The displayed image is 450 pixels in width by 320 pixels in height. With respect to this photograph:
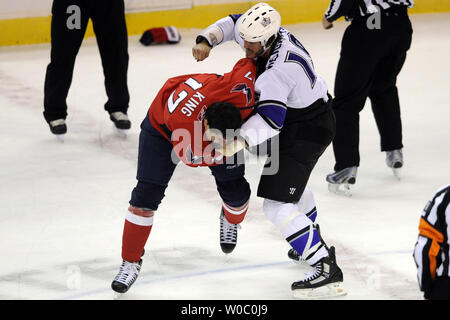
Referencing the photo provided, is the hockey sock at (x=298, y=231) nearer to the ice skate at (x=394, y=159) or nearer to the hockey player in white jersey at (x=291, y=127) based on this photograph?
the hockey player in white jersey at (x=291, y=127)

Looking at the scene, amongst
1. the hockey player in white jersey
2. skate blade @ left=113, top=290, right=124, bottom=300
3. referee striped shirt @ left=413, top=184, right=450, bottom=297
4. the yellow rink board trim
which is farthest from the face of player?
the yellow rink board trim

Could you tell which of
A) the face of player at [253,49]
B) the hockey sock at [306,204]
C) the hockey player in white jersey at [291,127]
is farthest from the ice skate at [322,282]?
the face of player at [253,49]

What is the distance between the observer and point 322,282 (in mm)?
3436

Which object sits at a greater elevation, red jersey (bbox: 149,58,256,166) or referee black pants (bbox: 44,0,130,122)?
red jersey (bbox: 149,58,256,166)

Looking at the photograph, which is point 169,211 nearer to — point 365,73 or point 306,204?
point 306,204

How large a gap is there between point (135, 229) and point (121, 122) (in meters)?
2.24

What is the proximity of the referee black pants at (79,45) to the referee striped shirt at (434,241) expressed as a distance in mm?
3359

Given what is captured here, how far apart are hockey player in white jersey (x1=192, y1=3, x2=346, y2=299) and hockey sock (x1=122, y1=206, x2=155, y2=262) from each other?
0.44 meters

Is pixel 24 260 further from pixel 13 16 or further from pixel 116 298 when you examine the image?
pixel 13 16

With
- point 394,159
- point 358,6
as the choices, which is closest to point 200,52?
point 358,6

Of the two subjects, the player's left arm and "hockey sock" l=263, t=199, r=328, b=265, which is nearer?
"hockey sock" l=263, t=199, r=328, b=265

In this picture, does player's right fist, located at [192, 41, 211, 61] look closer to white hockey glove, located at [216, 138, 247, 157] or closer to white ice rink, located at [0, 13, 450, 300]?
white hockey glove, located at [216, 138, 247, 157]

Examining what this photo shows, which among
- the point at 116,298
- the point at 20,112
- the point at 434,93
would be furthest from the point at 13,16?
the point at 116,298

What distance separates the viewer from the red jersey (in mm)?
3221
